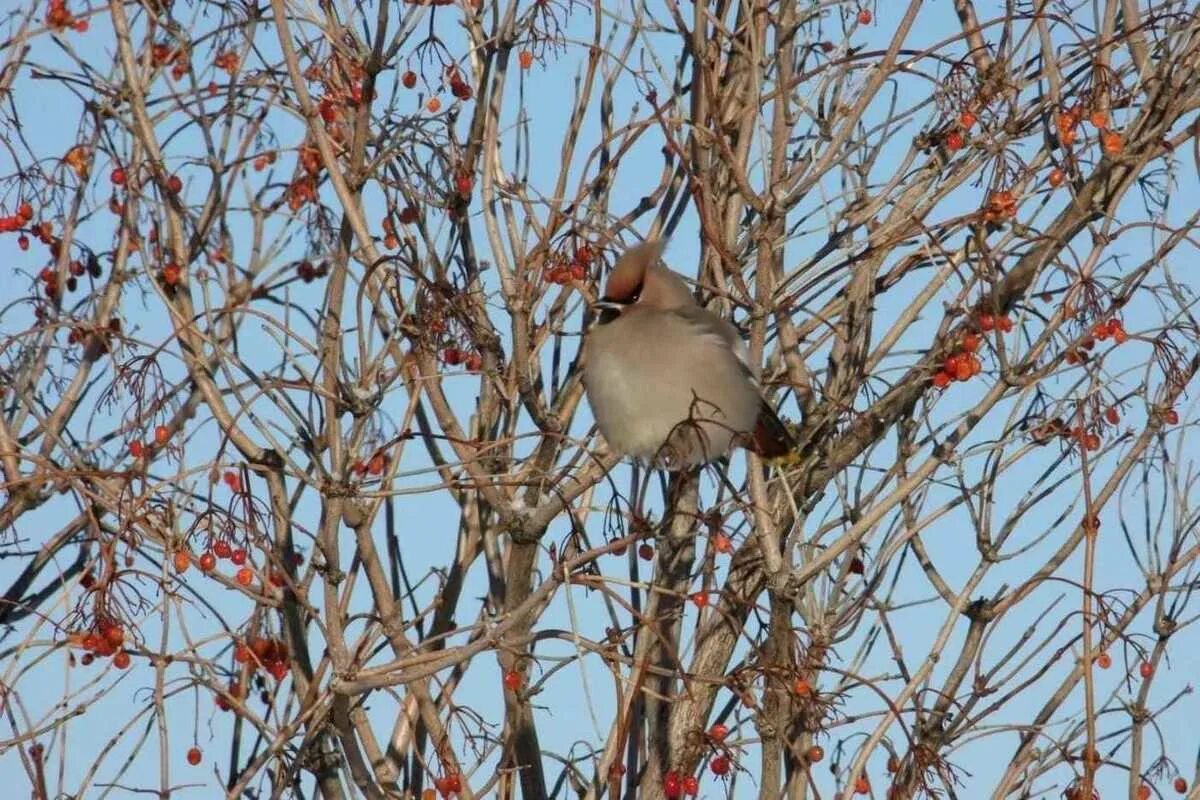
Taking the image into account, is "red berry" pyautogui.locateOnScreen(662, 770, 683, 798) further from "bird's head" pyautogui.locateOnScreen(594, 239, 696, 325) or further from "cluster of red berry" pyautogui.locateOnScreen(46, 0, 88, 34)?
"cluster of red berry" pyautogui.locateOnScreen(46, 0, 88, 34)

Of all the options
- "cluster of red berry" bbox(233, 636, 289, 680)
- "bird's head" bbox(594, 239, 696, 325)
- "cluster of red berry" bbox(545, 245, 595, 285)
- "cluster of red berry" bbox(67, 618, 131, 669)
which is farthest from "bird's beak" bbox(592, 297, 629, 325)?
"cluster of red berry" bbox(67, 618, 131, 669)

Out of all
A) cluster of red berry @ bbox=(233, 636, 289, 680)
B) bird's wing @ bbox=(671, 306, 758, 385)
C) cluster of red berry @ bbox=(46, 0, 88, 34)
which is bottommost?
cluster of red berry @ bbox=(233, 636, 289, 680)

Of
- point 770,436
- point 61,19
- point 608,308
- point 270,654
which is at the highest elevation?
point 61,19

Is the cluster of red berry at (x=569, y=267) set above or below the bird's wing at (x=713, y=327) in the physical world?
below

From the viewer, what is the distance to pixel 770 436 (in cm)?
402

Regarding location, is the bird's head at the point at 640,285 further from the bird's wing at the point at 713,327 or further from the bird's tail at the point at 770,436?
the bird's tail at the point at 770,436

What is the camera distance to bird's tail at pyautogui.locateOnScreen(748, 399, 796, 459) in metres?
4.00

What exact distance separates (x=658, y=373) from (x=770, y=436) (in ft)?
1.10

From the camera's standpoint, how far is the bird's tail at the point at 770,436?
13.1 ft

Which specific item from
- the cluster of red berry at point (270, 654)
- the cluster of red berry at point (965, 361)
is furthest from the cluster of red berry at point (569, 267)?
the cluster of red berry at point (270, 654)

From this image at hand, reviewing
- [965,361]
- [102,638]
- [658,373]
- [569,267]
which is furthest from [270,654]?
[965,361]

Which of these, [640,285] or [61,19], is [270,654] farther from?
[61,19]

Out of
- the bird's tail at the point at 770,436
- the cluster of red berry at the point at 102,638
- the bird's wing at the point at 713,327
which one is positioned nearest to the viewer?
the cluster of red berry at the point at 102,638

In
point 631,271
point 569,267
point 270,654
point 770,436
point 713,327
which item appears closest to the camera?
point 270,654
